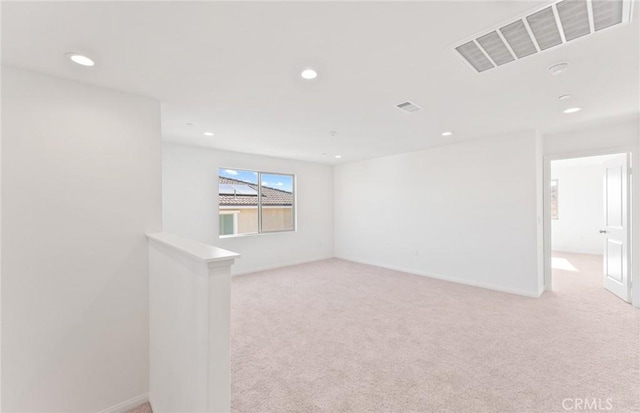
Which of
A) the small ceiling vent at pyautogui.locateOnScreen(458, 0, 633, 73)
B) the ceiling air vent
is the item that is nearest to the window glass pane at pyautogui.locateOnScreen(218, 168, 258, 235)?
the small ceiling vent at pyautogui.locateOnScreen(458, 0, 633, 73)

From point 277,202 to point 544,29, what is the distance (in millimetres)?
5095

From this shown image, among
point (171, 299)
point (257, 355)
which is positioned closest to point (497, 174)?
point (257, 355)

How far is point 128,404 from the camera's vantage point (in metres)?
2.08

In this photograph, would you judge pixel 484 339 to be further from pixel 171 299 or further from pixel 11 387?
pixel 11 387

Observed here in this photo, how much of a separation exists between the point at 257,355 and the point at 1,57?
2925 millimetres

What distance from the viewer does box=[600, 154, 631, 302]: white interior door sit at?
11.6ft

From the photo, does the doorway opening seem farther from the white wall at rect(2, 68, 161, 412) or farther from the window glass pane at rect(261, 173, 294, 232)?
the white wall at rect(2, 68, 161, 412)

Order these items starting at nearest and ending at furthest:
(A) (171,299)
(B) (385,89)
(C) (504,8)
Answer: (C) (504,8)
(A) (171,299)
(B) (385,89)

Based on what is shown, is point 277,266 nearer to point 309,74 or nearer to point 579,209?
point 309,74

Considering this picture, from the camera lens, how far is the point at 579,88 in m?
2.38

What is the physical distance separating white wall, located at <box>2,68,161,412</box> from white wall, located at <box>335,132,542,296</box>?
454 centimetres

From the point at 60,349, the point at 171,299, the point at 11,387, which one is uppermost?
the point at 171,299

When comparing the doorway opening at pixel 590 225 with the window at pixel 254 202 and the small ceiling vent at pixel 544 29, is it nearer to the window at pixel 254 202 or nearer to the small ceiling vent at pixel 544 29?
the small ceiling vent at pixel 544 29

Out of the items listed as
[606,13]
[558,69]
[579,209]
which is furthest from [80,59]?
[579,209]
